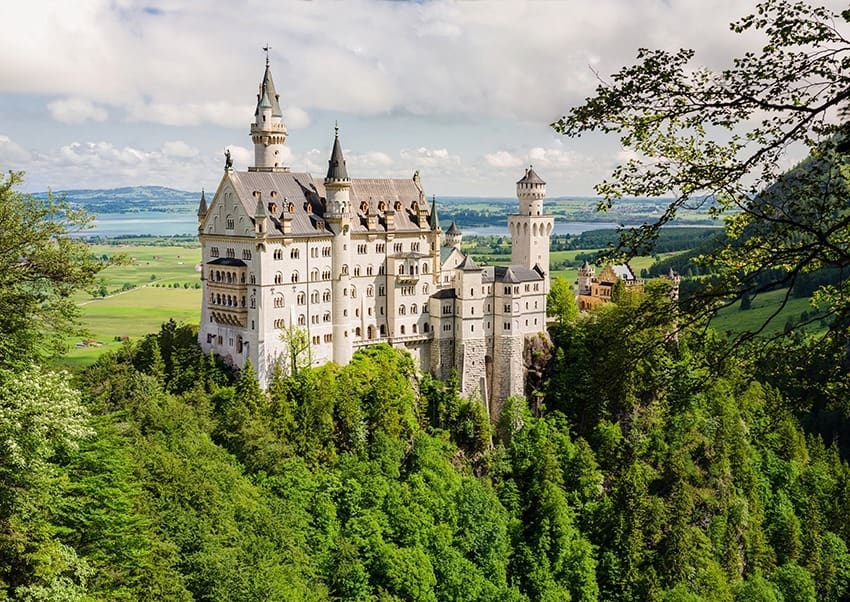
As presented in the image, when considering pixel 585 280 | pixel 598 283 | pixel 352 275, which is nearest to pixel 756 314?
pixel 585 280

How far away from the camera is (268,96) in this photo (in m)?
75.1

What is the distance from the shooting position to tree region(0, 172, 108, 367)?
33.9 metres

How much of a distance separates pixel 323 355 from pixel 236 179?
50.2 feet

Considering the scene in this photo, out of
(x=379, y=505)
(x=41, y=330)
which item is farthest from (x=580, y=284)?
(x=41, y=330)

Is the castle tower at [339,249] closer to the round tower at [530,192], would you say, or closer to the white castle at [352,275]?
the white castle at [352,275]

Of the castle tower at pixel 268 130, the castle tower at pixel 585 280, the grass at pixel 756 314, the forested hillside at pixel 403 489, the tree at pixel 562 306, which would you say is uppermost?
the castle tower at pixel 268 130

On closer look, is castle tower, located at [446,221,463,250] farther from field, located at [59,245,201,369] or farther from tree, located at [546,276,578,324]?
field, located at [59,245,201,369]

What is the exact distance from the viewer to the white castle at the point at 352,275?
66.2 metres

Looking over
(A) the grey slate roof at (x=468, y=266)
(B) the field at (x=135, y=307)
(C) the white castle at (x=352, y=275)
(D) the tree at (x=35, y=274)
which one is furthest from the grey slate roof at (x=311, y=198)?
(B) the field at (x=135, y=307)

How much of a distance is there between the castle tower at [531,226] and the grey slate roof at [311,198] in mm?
10449

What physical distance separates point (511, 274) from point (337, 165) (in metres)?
18.6

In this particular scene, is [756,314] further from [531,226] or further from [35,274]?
[35,274]

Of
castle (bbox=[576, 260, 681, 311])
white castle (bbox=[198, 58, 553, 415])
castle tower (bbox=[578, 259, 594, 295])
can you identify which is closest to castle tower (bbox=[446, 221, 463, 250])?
white castle (bbox=[198, 58, 553, 415])

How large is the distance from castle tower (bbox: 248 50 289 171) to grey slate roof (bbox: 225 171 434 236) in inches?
197
